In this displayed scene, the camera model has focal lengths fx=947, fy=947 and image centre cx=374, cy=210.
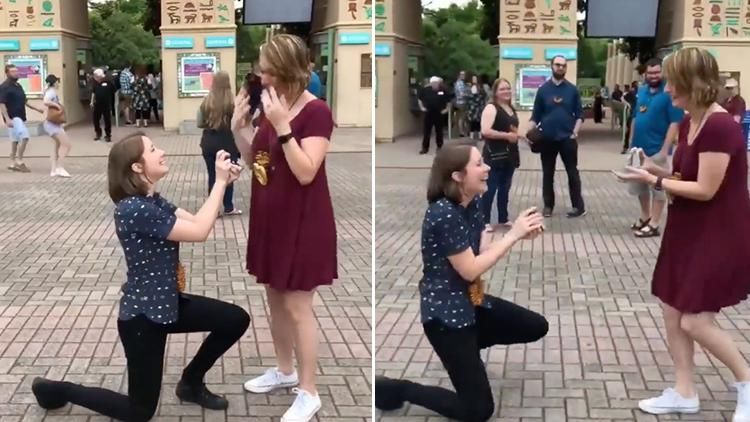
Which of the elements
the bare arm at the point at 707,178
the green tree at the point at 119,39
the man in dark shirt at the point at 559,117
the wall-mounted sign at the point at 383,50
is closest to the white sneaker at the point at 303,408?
the bare arm at the point at 707,178

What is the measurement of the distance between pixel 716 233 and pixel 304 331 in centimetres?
181

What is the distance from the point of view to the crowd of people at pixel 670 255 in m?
3.92

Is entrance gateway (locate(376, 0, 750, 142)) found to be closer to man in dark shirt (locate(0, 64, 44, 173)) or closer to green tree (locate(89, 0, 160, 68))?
man in dark shirt (locate(0, 64, 44, 173))

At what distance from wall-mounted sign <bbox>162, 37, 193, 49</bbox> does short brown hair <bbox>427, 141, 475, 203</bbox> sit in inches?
822

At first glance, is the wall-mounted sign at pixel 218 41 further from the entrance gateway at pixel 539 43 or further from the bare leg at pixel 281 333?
the bare leg at pixel 281 333

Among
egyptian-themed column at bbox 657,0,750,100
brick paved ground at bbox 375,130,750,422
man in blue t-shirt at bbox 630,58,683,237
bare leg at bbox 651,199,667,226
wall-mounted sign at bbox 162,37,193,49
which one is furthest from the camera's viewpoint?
wall-mounted sign at bbox 162,37,193,49

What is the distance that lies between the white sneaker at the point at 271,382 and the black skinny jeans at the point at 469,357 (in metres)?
0.64

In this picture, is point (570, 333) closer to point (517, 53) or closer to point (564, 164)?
point (564, 164)

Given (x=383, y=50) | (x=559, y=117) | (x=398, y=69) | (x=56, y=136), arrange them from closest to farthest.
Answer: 1. (x=559, y=117)
2. (x=56, y=136)
3. (x=383, y=50)
4. (x=398, y=69)

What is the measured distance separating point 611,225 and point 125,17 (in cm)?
4545

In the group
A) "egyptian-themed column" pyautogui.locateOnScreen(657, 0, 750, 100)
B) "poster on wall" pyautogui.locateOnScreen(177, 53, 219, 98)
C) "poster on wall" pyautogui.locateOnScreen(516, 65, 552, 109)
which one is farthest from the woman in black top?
"poster on wall" pyautogui.locateOnScreen(177, 53, 219, 98)

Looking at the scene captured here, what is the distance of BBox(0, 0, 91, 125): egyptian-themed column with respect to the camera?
2314 cm

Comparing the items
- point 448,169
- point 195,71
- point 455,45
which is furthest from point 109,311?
point 195,71

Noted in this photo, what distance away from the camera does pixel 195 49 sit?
24.0 meters
